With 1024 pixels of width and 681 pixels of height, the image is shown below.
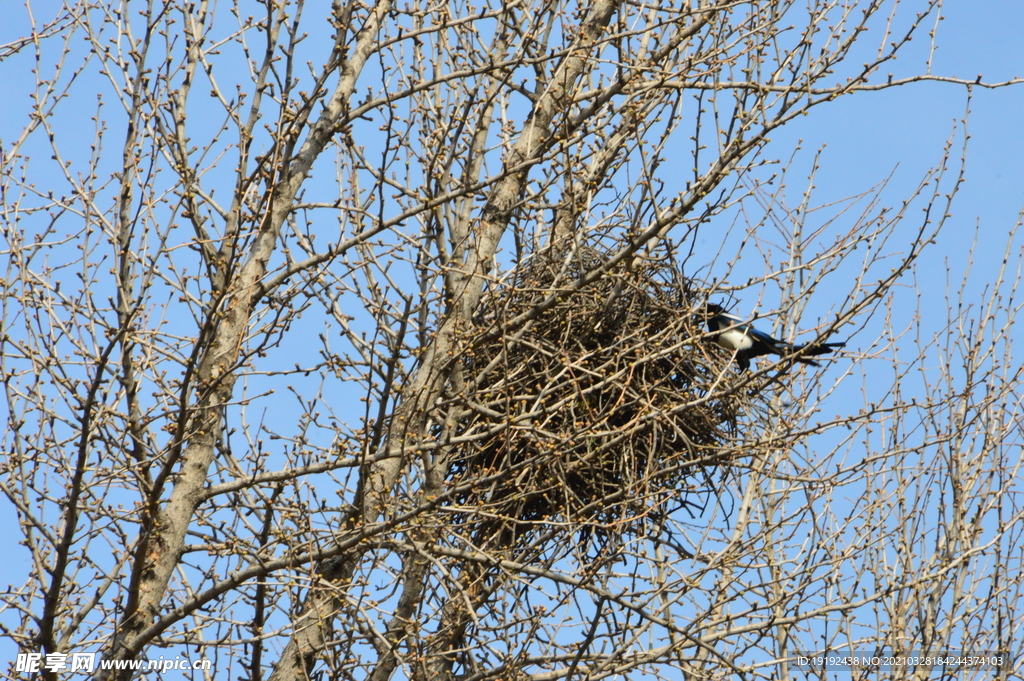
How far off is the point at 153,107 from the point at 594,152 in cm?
226

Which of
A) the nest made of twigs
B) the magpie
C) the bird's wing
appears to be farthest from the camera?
the bird's wing

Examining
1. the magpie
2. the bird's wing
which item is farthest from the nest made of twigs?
the bird's wing

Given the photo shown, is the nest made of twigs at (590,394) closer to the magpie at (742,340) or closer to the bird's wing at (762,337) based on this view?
the magpie at (742,340)

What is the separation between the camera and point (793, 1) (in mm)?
5371

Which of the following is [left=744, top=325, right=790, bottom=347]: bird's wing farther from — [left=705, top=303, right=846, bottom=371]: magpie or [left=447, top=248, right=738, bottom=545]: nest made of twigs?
[left=447, top=248, right=738, bottom=545]: nest made of twigs

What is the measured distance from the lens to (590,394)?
5.36 m

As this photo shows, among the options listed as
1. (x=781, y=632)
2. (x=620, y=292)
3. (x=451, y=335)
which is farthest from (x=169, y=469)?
(x=781, y=632)

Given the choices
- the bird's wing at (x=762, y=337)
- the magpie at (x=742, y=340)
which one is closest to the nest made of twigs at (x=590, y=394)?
the magpie at (x=742, y=340)

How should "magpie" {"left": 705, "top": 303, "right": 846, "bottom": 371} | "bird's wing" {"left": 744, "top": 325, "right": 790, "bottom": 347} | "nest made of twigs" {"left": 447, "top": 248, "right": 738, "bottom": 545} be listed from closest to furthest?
"nest made of twigs" {"left": 447, "top": 248, "right": 738, "bottom": 545}
"magpie" {"left": 705, "top": 303, "right": 846, "bottom": 371}
"bird's wing" {"left": 744, "top": 325, "right": 790, "bottom": 347}

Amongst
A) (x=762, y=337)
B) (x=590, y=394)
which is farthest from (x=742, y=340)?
(x=590, y=394)

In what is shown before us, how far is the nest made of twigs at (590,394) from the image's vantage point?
4957 mm

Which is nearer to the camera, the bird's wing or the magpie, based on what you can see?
the magpie

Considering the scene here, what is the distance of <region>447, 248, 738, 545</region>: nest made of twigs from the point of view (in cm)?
496

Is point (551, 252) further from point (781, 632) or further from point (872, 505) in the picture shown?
point (781, 632)
